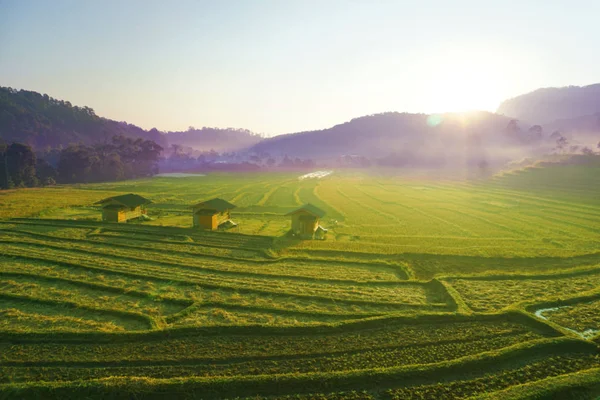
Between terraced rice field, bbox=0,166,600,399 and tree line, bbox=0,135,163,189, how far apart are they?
61.8 meters

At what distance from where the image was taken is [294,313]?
16.9 m

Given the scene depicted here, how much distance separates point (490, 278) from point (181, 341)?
61.4ft

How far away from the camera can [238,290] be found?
1966 cm

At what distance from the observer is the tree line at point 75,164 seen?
83.0 metres

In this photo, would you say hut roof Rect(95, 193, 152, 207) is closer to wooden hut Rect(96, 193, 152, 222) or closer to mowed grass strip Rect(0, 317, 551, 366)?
wooden hut Rect(96, 193, 152, 222)

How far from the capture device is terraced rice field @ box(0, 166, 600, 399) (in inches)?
462

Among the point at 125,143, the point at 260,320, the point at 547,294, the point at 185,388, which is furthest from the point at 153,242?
the point at 125,143

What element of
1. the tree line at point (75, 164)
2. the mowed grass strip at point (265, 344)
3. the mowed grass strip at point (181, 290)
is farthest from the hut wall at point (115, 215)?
the tree line at point (75, 164)

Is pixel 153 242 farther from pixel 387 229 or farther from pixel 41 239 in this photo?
pixel 387 229

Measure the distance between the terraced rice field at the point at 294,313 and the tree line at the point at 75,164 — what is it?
61.8 metres

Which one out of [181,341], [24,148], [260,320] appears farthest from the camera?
[24,148]

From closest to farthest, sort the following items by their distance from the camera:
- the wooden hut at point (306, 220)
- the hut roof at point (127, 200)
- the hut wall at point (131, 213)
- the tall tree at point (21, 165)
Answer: the wooden hut at point (306, 220) < the hut roof at point (127, 200) < the hut wall at point (131, 213) < the tall tree at point (21, 165)

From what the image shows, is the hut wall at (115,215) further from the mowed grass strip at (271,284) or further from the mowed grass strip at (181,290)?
the mowed grass strip at (181,290)

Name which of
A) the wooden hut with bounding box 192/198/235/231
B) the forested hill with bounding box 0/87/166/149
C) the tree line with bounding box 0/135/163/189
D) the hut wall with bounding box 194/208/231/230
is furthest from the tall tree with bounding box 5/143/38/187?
the wooden hut with bounding box 192/198/235/231
